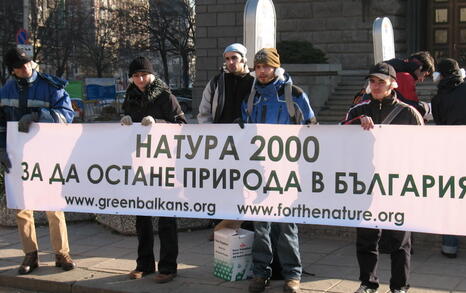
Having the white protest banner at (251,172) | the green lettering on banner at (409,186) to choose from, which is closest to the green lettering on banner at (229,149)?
the white protest banner at (251,172)

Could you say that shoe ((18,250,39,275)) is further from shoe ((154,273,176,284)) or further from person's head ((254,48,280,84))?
person's head ((254,48,280,84))

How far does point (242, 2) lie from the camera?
73.7ft

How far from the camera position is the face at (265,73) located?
17.7ft

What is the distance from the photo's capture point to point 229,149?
5.62 m

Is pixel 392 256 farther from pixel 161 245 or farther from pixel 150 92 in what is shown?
pixel 150 92

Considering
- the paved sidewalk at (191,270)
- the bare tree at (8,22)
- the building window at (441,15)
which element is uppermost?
the bare tree at (8,22)

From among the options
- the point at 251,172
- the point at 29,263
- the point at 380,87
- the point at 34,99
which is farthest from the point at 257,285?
the point at 34,99

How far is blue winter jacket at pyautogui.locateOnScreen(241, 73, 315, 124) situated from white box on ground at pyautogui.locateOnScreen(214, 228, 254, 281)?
40.4 inches

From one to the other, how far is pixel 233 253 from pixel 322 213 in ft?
3.08

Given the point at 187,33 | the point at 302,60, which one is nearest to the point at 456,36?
the point at 302,60

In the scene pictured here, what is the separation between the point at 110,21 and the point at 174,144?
50.1 m

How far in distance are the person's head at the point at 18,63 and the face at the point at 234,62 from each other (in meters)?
1.82

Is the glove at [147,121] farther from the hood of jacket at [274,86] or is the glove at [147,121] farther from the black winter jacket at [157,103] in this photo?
the hood of jacket at [274,86]

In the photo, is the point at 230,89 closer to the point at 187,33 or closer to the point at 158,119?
the point at 158,119
